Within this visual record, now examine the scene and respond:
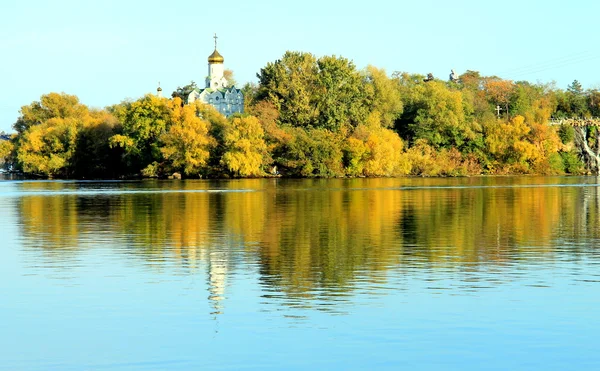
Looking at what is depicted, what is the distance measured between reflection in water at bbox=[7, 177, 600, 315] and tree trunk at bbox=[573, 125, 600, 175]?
214ft

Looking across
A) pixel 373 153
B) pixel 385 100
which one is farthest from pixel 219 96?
pixel 373 153

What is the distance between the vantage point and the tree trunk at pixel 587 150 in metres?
108

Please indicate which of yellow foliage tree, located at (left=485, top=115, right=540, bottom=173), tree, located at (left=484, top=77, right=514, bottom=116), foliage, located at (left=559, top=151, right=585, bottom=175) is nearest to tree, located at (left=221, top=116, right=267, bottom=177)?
yellow foliage tree, located at (left=485, top=115, right=540, bottom=173)

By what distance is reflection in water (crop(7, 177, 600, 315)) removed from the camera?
18.3 meters

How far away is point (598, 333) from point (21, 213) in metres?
30.1

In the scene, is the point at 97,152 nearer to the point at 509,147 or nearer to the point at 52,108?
the point at 52,108

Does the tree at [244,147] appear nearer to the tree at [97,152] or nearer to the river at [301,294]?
the tree at [97,152]

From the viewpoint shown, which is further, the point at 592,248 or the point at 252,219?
the point at 252,219

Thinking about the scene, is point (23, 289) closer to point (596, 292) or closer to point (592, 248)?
point (596, 292)

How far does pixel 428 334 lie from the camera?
1300cm

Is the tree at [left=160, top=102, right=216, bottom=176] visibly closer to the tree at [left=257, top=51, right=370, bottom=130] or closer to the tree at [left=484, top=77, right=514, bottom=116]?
the tree at [left=257, top=51, right=370, bottom=130]

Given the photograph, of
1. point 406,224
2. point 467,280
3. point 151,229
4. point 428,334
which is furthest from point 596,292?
point 151,229

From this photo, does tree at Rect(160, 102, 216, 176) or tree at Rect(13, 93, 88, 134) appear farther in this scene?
tree at Rect(13, 93, 88, 134)

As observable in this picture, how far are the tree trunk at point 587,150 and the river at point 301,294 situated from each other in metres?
79.2
